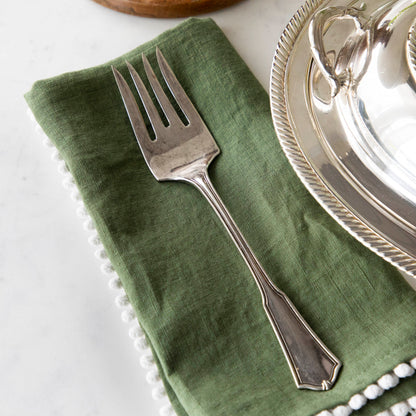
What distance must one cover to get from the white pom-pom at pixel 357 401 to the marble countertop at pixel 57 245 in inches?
6.5

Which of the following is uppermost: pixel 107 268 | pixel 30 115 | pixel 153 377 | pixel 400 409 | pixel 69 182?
pixel 30 115

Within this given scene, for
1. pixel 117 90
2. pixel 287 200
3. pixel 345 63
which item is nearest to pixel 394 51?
pixel 345 63

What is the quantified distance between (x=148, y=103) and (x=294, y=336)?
0.28 m

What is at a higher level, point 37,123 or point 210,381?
point 37,123

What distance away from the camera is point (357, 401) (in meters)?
0.39

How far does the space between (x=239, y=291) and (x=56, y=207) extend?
0.70 ft

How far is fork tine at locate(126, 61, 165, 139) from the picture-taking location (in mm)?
535

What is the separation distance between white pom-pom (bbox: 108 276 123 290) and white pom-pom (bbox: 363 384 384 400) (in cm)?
23

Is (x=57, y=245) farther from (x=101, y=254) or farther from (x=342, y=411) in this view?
(x=342, y=411)

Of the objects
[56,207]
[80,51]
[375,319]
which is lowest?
[375,319]

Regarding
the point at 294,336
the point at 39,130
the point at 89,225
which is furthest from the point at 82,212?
the point at 294,336

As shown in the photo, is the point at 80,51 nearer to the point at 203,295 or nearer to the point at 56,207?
the point at 56,207

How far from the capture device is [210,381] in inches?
16.8

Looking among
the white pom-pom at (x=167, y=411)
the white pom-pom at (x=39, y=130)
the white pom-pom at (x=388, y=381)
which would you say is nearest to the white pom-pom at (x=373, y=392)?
the white pom-pom at (x=388, y=381)
